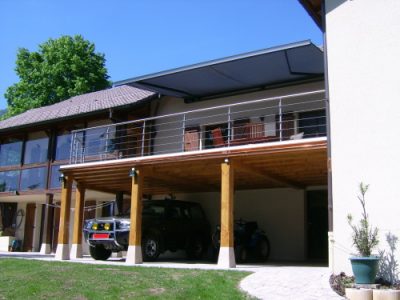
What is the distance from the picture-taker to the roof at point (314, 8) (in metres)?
12.0

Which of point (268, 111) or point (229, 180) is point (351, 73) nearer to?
point (229, 180)

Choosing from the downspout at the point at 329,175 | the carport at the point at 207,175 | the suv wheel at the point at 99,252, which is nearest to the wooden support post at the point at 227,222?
the carport at the point at 207,175

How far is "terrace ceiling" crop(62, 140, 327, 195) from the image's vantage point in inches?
501

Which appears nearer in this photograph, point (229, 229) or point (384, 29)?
point (384, 29)

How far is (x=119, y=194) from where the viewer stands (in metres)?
19.5

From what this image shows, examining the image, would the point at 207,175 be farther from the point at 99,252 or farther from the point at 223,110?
the point at 99,252

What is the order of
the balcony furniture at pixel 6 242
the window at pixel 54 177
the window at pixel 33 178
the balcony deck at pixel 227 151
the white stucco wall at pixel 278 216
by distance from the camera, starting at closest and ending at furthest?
the balcony deck at pixel 227 151 → the white stucco wall at pixel 278 216 → the window at pixel 54 177 → the window at pixel 33 178 → the balcony furniture at pixel 6 242

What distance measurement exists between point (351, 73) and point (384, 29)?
106 centimetres

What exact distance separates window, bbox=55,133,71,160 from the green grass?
9.89 m

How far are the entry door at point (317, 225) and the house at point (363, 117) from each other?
6.78m

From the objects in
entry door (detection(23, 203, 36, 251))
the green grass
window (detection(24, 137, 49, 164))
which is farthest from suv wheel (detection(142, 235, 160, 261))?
entry door (detection(23, 203, 36, 251))

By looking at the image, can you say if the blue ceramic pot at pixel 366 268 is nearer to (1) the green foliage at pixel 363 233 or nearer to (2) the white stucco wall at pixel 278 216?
(1) the green foliage at pixel 363 233

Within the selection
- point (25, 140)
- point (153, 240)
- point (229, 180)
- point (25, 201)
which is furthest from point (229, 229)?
point (25, 201)

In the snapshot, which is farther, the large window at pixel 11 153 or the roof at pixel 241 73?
the large window at pixel 11 153
